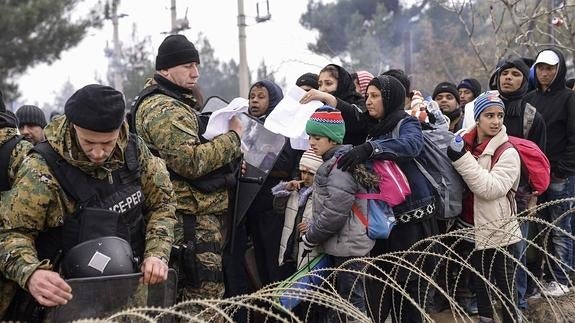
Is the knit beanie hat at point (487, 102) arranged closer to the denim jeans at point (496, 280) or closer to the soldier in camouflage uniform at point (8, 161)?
the denim jeans at point (496, 280)

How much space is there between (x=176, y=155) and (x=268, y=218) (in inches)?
40.8

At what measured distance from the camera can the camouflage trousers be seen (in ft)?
10.8

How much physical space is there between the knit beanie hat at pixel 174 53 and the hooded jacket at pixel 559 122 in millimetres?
2690

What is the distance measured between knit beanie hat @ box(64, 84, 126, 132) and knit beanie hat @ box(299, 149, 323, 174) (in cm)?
154

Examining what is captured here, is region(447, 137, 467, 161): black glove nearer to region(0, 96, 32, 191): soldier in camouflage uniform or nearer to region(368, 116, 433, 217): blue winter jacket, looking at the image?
region(368, 116, 433, 217): blue winter jacket

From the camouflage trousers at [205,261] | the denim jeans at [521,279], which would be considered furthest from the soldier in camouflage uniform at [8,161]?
the denim jeans at [521,279]

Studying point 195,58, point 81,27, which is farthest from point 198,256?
point 81,27

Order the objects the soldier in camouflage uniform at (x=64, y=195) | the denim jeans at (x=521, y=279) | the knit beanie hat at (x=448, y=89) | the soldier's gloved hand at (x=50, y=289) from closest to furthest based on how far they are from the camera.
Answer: the soldier's gloved hand at (x=50, y=289)
the soldier in camouflage uniform at (x=64, y=195)
the denim jeans at (x=521, y=279)
the knit beanie hat at (x=448, y=89)

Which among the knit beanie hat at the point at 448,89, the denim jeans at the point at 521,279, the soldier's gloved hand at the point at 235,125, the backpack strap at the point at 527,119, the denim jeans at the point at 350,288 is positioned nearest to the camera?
the soldier's gloved hand at the point at 235,125

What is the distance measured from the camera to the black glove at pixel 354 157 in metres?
3.43

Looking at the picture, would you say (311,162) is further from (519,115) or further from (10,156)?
(10,156)

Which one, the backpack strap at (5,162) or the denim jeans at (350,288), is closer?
the backpack strap at (5,162)

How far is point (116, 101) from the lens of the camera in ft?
8.01

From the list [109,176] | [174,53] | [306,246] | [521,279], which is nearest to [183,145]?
[174,53]
